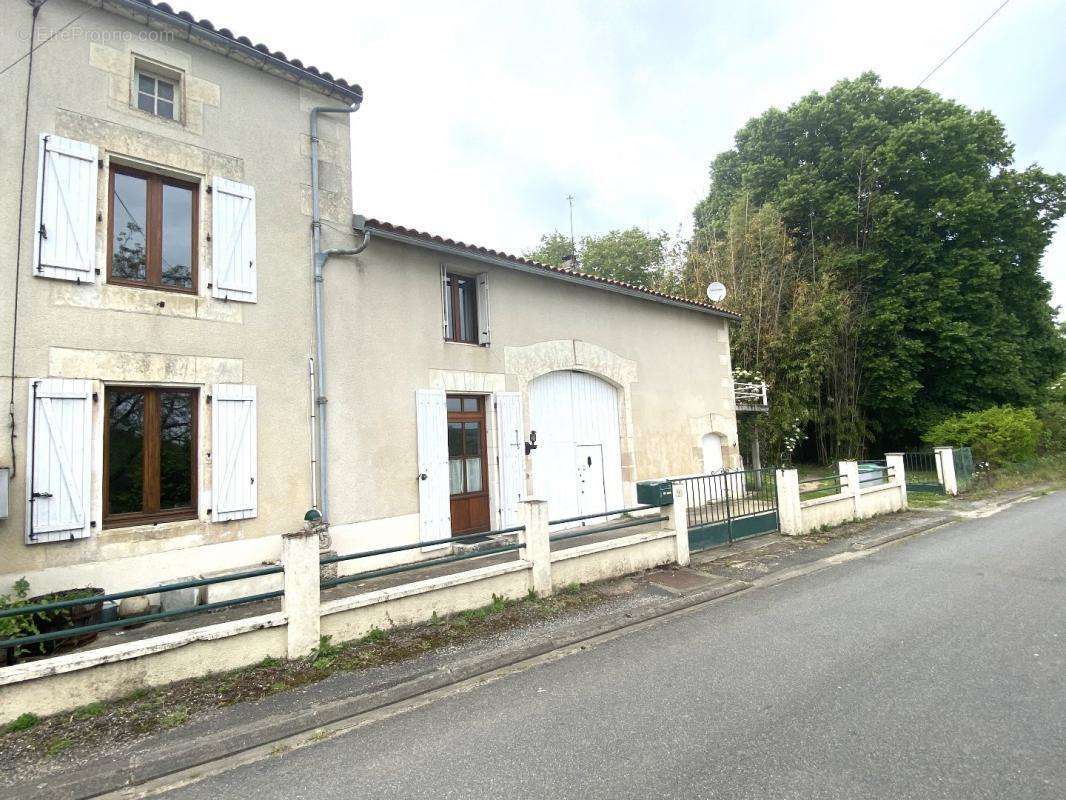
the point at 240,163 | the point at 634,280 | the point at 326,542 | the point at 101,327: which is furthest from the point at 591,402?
the point at 634,280

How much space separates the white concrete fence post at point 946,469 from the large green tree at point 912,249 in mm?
5830

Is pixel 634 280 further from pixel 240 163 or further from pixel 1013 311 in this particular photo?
pixel 240 163

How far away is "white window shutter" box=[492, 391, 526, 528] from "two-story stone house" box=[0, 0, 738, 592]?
0.13ft

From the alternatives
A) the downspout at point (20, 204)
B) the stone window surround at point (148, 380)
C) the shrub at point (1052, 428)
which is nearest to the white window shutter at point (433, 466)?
the stone window surround at point (148, 380)

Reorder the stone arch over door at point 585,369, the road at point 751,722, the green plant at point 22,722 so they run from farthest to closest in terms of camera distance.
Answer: the stone arch over door at point 585,369 → the green plant at point 22,722 → the road at point 751,722

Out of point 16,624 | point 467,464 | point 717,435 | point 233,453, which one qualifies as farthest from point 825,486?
point 16,624

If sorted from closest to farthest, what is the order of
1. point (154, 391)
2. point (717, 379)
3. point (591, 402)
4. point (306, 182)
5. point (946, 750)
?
point (946, 750) → point (154, 391) → point (306, 182) → point (591, 402) → point (717, 379)

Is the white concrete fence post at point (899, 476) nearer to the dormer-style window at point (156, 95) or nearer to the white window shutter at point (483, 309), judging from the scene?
the white window shutter at point (483, 309)

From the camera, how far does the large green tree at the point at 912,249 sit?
18.9m

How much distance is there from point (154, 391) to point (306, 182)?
3.35 m

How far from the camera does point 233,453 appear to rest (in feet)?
20.2

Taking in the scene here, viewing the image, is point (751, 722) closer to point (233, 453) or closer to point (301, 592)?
point (301, 592)

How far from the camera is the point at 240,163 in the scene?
263 inches

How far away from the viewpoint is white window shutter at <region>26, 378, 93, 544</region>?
5.09 m
